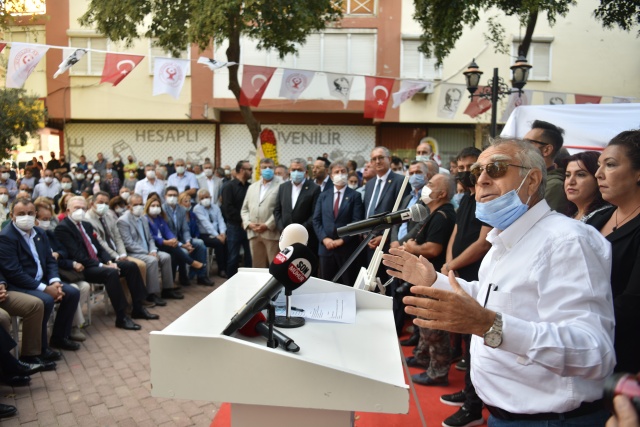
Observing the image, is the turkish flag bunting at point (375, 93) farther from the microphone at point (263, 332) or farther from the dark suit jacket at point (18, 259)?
the microphone at point (263, 332)

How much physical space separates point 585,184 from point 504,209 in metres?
1.66

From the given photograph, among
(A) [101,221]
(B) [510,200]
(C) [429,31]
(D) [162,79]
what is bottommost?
(A) [101,221]

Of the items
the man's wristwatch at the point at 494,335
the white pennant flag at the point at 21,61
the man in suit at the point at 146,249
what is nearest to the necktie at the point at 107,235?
the man in suit at the point at 146,249

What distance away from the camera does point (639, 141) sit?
7.35 ft

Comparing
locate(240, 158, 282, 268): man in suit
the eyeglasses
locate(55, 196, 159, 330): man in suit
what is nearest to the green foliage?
locate(55, 196, 159, 330): man in suit

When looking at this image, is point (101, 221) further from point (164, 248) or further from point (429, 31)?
point (429, 31)

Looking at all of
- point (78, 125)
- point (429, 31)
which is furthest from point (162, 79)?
point (78, 125)

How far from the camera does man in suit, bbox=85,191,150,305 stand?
6.59 meters

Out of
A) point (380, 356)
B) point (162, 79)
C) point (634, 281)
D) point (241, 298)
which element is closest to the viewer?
point (380, 356)

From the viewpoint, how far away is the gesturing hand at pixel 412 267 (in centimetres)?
187

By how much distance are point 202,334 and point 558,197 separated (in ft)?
10.5

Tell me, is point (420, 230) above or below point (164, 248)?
above

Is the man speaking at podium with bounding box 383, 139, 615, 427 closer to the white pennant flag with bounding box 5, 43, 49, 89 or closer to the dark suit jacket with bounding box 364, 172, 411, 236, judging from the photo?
the dark suit jacket with bounding box 364, 172, 411, 236

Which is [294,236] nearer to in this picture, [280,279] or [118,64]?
[280,279]
